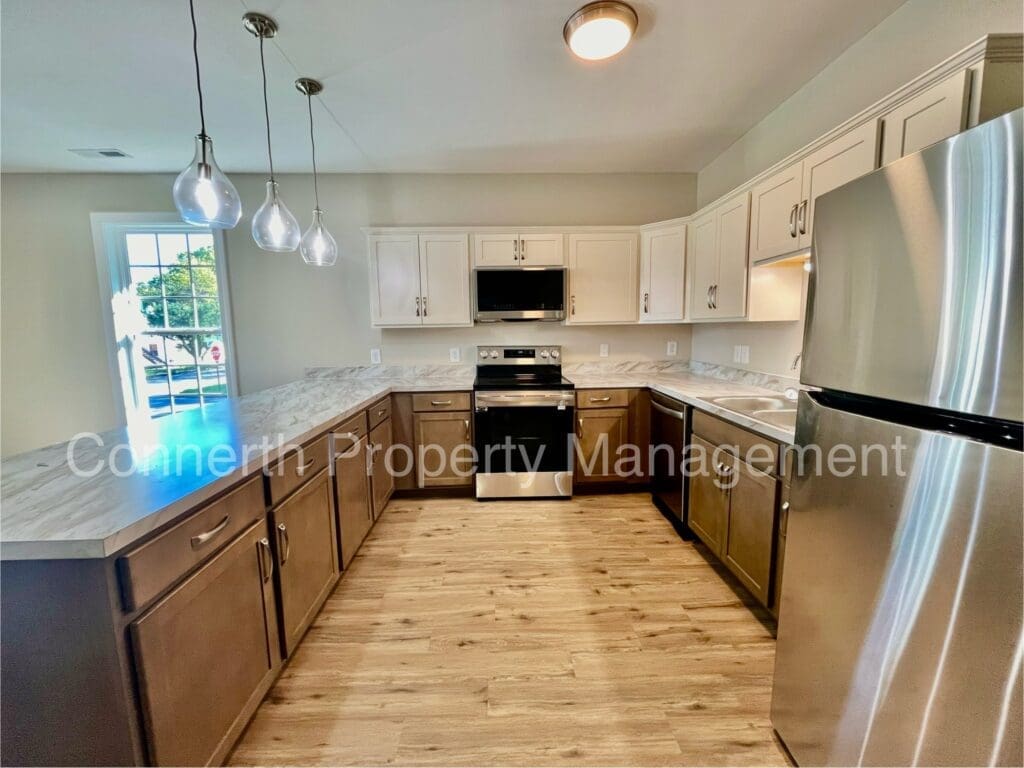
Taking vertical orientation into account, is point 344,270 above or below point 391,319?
above

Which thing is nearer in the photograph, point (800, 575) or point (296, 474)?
point (800, 575)

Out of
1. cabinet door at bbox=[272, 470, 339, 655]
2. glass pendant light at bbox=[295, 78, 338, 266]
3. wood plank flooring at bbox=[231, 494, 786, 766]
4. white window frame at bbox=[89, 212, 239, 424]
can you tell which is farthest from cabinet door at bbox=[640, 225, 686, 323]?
white window frame at bbox=[89, 212, 239, 424]

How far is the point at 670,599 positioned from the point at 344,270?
3.34m

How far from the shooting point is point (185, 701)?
970mm

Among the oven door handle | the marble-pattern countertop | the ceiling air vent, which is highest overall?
the ceiling air vent

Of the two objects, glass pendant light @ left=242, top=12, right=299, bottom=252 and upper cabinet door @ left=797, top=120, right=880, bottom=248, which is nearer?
upper cabinet door @ left=797, top=120, right=880, bottom=248

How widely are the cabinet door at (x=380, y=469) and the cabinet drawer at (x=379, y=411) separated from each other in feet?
0.11

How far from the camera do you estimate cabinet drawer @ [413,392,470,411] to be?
2.91m

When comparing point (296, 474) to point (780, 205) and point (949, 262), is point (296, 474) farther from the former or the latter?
point (780, 205)

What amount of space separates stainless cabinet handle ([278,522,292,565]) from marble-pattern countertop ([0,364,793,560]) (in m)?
0.28

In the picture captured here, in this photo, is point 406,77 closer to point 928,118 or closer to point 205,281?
point 928,118

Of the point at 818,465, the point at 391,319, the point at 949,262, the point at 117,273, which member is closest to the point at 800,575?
the point at 818,465

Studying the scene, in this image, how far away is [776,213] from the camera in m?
1.96

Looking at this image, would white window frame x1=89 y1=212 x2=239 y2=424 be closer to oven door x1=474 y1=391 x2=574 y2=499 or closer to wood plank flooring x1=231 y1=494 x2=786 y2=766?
oven door x1=474 y1=391 x2=574 y2=499
